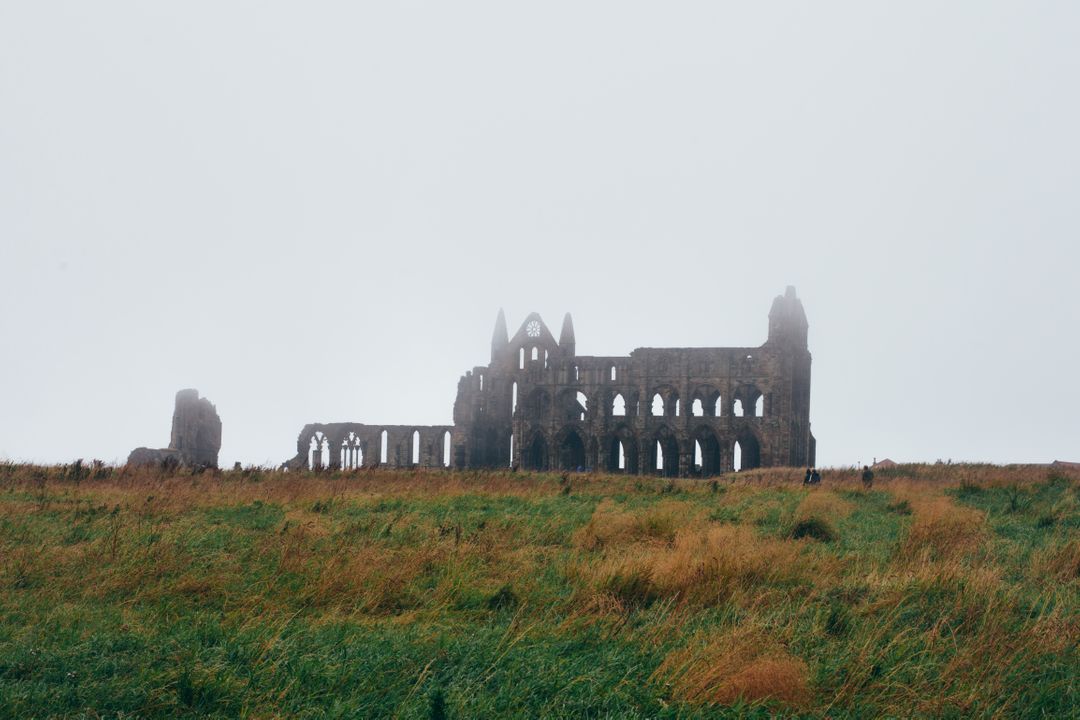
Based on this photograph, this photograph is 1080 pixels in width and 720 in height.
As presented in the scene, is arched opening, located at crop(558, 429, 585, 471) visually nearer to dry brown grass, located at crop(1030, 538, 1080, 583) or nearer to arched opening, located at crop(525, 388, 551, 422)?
arched opening, located at crop(525, 388, 551, 422)

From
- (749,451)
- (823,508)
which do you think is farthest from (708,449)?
(823,508)

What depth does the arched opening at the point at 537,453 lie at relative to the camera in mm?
57438

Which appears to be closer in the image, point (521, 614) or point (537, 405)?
point (521, 614)

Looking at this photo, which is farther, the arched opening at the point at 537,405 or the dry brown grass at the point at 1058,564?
the arched opening at the point at 537,405

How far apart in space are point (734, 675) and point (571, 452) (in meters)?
51.7

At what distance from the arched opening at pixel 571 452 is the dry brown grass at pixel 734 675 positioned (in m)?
49.0

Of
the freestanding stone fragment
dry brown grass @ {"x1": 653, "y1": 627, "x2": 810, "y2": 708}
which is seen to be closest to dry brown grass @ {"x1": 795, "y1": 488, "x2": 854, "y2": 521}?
dry brown grass @ {"x1": 653, "y1": 627, "x2": 810, "y2": 708}

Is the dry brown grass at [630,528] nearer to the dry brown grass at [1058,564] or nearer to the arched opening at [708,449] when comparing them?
the dry brown grass at [1058,564]

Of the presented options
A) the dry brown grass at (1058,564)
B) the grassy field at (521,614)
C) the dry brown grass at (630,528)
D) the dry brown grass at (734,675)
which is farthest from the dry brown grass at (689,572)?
the dry brown grass at (1058,564)

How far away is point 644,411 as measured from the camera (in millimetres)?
54344

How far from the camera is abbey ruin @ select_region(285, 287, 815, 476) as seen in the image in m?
52.9

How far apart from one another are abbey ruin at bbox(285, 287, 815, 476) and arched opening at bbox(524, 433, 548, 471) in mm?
66

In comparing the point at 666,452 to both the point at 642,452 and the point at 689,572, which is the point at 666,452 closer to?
the point at 642,452

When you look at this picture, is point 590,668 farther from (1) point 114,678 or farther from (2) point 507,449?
(2) point 507,449
